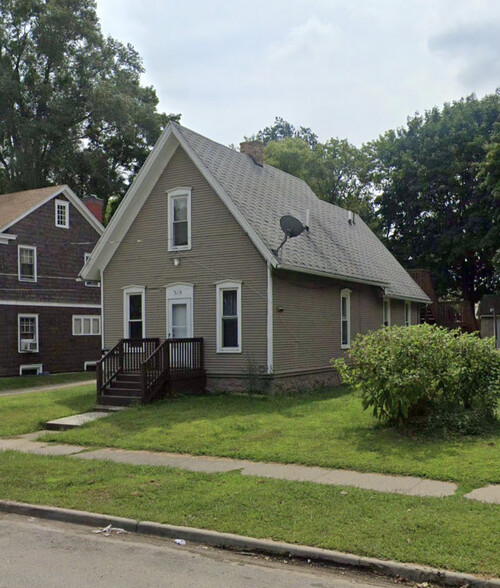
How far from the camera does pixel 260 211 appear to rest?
18344 millimetres

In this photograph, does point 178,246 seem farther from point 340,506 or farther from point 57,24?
point 57,24

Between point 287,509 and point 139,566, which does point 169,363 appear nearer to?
point 287,509

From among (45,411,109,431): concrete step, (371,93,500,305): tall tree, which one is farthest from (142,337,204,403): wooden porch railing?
(371,93,500,305): tall tree

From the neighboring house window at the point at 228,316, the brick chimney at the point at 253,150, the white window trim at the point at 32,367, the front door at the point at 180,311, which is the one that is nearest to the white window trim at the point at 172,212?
the front door at the point at 180,311

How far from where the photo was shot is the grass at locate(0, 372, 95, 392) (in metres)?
24.7

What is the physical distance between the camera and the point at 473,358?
37.2 feet

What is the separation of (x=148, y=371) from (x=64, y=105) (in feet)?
100

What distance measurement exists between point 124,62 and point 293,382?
1400 inches

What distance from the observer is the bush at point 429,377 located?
1063cm

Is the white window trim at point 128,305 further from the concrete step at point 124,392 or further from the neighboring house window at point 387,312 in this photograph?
the neighboring house window at point 387,312

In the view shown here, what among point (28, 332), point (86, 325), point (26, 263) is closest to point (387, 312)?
point (86, 325)

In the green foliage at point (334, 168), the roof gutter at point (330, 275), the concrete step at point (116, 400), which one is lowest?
the concrete step at point (116, 400)

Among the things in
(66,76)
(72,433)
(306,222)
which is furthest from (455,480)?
(66,76)

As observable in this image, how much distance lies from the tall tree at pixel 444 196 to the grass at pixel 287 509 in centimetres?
3297
